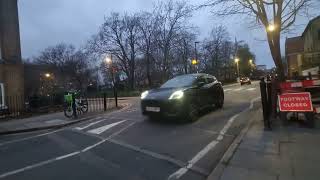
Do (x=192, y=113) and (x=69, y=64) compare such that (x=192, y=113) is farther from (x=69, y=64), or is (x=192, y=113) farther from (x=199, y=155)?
(x=69, y=64)

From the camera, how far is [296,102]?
424 inches

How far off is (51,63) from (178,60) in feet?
130

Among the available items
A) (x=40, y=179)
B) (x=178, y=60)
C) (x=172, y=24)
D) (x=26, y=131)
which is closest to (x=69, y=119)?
(x=26, y=131)

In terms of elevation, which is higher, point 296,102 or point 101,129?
point 296,102

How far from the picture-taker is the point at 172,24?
55000 mm

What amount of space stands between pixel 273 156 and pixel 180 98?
5.51 meters

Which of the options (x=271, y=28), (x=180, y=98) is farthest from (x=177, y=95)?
(x=271, y=28)

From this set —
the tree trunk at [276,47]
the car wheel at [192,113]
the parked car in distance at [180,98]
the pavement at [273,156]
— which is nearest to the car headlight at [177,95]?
the parked car in distance at [180,98]

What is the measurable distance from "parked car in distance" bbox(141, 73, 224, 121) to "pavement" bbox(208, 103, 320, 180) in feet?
9.31

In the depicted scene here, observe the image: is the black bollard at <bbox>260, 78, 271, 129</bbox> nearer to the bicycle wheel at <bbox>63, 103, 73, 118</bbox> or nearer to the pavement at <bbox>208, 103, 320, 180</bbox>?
the pavement at <bbox>208, 103, 320, 180</bbox>

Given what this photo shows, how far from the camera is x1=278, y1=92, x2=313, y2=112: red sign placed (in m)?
10.5

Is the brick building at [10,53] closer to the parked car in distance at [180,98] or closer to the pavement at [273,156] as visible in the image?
the parked car in distance at [180,98]

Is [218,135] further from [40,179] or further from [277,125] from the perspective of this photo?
[40,179]

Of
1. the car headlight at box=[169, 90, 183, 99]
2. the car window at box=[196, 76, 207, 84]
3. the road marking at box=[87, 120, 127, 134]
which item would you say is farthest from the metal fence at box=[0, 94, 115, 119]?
the car headlight at box=[169, 90, 183, 99]
